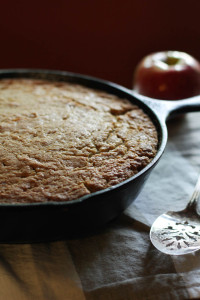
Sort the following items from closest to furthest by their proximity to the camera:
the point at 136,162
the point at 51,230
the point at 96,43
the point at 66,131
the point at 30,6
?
1. the point at 51,230
2. the point at 136,162
3. the point at 66,131
4. the point at 30,6
5. the point at 96,43

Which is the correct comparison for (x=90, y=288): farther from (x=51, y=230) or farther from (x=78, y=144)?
(x=78, y=144)

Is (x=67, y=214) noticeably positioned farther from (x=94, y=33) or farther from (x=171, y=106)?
(x=94, y=33)

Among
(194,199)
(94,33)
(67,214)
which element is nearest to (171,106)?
(194,199)

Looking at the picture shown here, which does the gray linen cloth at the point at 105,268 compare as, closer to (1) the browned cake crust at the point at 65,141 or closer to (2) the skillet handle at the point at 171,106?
(1) the browned cake crust at the point at 65,141

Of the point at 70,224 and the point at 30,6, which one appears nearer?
the point at 70,224

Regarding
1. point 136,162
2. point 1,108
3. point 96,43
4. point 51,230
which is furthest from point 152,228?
point 96,43
